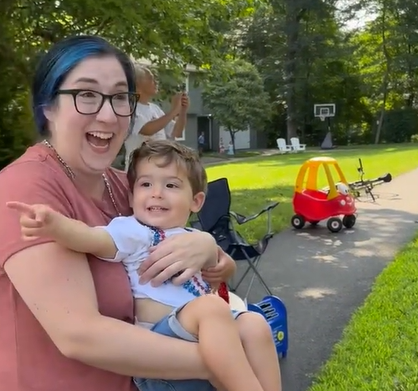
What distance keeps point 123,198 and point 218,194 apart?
3508 mm

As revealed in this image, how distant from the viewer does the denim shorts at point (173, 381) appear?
5.04 feet

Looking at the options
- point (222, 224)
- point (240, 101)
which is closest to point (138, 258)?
point (222, 224)

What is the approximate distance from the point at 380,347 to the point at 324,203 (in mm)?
4304

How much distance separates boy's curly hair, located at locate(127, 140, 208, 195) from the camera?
6.23ft

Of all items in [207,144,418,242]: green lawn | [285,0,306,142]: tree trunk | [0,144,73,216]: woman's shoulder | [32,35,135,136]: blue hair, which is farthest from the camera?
[285,0,306,142]: tree trunk

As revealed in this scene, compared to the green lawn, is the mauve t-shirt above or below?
above

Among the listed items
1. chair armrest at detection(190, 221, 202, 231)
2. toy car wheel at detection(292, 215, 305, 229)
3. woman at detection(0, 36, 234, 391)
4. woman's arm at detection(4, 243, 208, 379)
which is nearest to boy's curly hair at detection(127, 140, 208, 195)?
woman at detection(0, 36, 234, 391)

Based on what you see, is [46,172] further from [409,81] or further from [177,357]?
[409,81]

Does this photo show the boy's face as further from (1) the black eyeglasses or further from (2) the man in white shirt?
(2) the man in white shirt

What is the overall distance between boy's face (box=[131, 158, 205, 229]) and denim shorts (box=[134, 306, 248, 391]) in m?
0.34

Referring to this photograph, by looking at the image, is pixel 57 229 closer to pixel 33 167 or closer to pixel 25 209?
pixel 25 209

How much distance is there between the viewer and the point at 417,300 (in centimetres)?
519

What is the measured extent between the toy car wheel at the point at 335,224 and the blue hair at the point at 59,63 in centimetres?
697

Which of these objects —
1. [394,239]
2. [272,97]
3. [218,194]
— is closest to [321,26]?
[272,97]
